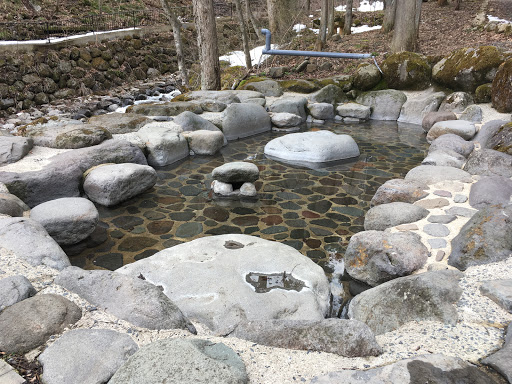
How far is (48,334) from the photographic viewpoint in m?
2.12

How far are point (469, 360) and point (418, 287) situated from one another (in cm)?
75

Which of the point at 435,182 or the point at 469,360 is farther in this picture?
the point at 435,182

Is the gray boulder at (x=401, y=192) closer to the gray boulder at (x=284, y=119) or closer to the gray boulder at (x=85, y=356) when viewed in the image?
the gray boulder at (x=85, y=356)

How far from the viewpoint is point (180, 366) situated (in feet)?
5.65

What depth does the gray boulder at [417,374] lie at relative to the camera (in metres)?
1.77

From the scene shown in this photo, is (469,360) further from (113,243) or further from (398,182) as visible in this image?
(113,243)

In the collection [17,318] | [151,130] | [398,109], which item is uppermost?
[17,318]

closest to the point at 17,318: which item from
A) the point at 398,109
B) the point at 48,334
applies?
the point at 48,334

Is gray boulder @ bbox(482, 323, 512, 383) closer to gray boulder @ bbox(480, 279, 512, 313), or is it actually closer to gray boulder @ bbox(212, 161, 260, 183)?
gray boulder @ bbox(480, 279, 512, 313)

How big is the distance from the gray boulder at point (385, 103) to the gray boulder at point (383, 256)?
688 cm

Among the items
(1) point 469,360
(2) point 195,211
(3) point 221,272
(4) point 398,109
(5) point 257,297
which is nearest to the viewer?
(1) point 469,360

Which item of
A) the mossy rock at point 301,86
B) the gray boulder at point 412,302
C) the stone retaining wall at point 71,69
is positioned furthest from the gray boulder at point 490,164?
the stone retaining wall at point 71,69

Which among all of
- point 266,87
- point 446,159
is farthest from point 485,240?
point 266,87

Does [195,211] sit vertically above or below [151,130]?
below
